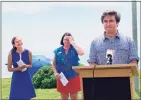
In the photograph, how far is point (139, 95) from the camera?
834 centimetres

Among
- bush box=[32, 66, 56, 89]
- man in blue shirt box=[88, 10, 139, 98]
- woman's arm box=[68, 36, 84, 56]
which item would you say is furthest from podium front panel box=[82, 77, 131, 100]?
bush box=[32, 66, 56, 89]

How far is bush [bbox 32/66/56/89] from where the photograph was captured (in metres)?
7.52

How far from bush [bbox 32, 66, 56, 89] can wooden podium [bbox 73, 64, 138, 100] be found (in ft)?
14.3

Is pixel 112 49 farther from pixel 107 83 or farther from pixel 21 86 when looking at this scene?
pixel 21 86

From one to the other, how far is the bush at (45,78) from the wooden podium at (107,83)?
4350mm

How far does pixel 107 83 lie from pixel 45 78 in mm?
4728

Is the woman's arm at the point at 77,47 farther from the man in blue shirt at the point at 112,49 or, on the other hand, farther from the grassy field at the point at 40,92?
the man in blue shirt at the point at 112,49

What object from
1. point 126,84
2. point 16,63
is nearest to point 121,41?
point 126,84

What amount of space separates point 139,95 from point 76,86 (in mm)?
2413

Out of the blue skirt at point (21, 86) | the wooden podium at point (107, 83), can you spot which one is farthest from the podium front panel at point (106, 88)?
the blue skirt at point (21, 86)

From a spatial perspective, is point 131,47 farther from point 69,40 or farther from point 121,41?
point 69,40

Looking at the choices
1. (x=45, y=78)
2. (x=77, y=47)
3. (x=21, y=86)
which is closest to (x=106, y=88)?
(x=77, y=47)

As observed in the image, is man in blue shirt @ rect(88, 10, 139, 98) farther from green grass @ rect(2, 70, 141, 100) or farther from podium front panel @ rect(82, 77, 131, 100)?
green grass @ rect(2, 70, 141, 100)

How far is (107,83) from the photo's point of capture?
3.16 m
